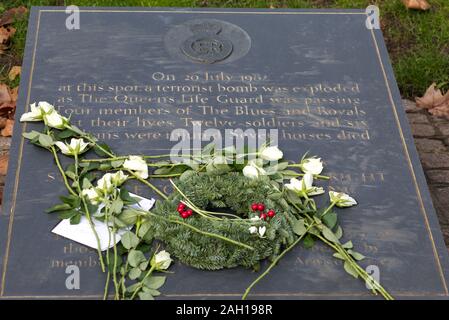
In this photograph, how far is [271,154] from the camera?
3.43 metres

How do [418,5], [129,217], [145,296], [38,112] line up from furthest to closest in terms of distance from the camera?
[418,5] < [38,112] < [129,217] < [145,296]

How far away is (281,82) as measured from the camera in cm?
406

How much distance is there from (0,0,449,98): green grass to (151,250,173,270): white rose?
116 inches

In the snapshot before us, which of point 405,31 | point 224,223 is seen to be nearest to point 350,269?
point 224,223

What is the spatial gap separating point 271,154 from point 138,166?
63 cm

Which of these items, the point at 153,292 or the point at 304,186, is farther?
the point at 304,186

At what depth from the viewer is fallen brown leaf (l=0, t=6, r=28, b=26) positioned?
579 centimetres

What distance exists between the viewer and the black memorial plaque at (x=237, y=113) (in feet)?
10.1

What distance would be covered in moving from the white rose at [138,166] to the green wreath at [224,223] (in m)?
0.20

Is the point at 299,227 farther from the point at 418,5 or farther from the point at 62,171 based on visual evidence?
the point at 418,5

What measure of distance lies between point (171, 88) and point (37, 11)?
109 cm

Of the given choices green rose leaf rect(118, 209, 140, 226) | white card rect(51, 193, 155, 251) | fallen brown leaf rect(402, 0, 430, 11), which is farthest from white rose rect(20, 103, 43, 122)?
fallen brown leaf rect(402, 0, 430, 11)
